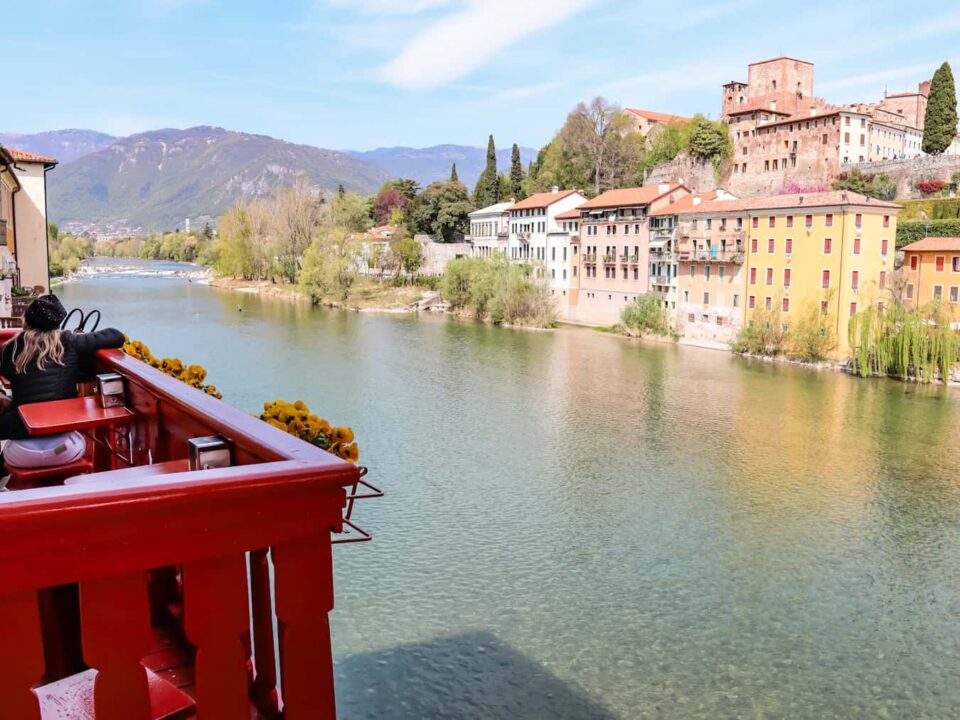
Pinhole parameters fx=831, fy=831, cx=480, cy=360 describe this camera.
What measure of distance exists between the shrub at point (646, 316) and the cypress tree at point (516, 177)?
2611 cm

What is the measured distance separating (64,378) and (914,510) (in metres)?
16.7

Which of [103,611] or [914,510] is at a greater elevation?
[103,611]

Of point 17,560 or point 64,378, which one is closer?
point 17,560

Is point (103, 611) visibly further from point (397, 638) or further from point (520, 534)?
point (520, 534)

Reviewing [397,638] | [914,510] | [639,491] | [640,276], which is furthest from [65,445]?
[640,276]

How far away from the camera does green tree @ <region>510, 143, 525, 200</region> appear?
66312 mm

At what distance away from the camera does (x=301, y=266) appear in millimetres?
65625

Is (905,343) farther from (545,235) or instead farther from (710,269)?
(545,235)

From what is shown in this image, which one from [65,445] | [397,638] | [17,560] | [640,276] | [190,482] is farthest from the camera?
[640,276]

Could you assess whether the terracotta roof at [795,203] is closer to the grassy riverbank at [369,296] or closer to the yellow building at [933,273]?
the yellow building at [933,273]

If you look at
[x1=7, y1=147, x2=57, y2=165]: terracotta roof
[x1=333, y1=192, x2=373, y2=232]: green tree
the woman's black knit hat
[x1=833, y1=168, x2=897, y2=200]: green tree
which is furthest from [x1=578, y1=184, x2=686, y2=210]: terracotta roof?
the woman's black knit hat

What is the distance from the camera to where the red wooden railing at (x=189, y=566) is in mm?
1417

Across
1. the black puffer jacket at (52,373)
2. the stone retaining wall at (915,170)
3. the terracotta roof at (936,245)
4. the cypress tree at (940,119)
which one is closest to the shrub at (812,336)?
the terracotta roof at (936,245)

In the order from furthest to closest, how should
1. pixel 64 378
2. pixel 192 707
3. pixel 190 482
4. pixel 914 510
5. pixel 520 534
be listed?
pixel 914 510, pixel 520 534, pixel 64 378, pixel 192 707, pixel 190 482
